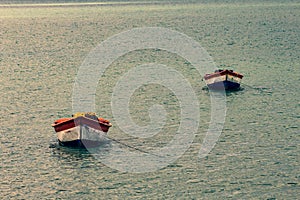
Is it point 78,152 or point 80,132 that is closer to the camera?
point 78,152

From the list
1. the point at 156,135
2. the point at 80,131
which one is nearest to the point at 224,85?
the point at 156,135

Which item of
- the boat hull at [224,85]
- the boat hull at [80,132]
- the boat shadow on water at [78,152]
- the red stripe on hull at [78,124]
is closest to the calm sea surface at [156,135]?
the boat shadow on water at [78,152]

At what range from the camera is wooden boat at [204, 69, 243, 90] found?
63844 mm

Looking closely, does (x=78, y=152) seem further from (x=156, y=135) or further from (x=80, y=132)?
(x=156, y=135)

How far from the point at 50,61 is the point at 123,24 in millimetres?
82794

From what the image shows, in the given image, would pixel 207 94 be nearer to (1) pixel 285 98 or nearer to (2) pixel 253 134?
(1) pixel 285 98

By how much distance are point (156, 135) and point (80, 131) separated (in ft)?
20.9

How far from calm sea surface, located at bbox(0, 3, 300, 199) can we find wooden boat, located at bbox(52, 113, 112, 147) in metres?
0.82

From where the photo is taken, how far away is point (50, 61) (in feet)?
297

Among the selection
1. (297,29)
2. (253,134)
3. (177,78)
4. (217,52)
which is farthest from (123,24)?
(253,134)

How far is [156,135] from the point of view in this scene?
47.2m

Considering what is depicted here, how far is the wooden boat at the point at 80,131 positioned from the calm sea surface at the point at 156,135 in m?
0.82

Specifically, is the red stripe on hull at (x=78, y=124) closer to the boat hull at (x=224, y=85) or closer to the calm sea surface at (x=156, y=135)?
the calm sea surface at (x=156, y=135)

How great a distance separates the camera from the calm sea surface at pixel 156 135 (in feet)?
121
